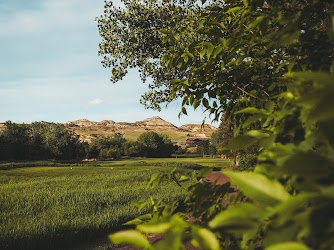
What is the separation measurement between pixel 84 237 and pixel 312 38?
743cm

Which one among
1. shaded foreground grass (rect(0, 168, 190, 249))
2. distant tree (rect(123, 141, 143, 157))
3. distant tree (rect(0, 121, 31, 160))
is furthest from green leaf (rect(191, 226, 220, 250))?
distant tree (rect(123, 141, 143, 157))

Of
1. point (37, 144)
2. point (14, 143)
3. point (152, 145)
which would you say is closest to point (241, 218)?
point (14, 143)

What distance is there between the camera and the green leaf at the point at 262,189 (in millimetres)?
558

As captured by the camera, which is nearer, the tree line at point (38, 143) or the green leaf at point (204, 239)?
the green leaf at point (204, 239)

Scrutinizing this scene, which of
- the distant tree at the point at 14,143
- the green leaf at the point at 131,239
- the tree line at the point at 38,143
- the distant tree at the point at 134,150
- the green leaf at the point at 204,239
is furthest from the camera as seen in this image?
the distant tree at the point at 134,150

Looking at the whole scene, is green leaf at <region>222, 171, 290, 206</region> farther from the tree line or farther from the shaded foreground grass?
the tree line

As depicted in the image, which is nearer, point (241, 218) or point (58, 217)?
point (241, 218)

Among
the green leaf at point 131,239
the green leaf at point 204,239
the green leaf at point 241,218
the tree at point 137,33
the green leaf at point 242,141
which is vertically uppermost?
the tree at point 137,33

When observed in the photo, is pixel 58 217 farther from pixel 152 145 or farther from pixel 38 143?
Result: pixel 152 145

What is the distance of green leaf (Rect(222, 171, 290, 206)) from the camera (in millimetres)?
558

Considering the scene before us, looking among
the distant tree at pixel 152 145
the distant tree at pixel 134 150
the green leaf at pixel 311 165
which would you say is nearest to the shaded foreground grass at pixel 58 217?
the green leaf at pixel 311 165

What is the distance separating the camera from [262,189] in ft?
1.93

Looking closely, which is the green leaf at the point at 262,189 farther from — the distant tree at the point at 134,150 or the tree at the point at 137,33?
the distant tree at the point at 134,150

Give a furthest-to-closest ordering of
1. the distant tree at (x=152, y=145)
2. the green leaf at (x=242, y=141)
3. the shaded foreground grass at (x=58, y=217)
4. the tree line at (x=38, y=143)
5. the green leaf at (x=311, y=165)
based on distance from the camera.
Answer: the distant tree at (x=152, y=145)
the tree line at (x=38, y=143)
the shaded foreground grass at (x=58, y=217)
the green leaf at (x=242, y=141)
the green leaf at (x=311, y=165)
